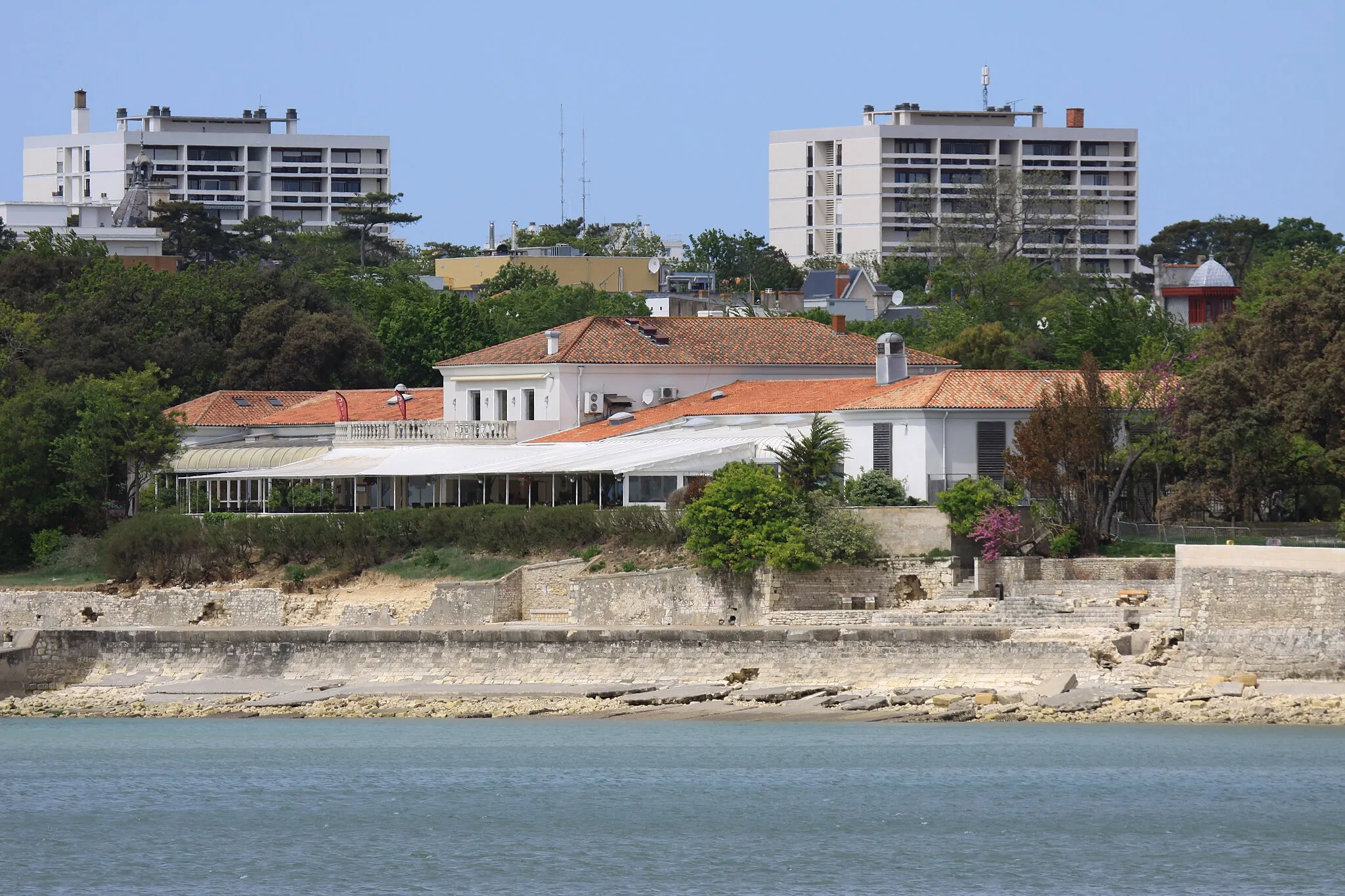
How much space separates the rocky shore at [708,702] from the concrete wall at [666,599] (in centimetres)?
307

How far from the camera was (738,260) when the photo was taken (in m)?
120

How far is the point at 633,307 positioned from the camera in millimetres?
77875

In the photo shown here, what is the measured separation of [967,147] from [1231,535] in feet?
313

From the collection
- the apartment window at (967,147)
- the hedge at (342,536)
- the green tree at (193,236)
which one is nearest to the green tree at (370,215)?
the green tree at (193,236)

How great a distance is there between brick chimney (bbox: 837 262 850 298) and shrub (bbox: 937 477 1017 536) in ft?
181

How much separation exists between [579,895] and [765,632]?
42.7 ft

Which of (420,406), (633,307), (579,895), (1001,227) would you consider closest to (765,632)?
(579,895)

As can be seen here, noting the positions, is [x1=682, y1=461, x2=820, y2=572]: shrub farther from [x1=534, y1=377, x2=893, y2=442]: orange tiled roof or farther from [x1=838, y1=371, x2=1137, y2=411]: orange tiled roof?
[x1=534, y1=377, x2=893, y2=442]: orange tiled roof

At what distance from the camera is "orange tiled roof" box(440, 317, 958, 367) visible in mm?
55906

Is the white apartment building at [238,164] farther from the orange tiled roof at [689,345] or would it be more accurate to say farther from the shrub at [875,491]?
the shrub at [875,491]

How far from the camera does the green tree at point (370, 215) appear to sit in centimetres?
12562

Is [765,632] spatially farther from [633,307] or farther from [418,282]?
[418,282]

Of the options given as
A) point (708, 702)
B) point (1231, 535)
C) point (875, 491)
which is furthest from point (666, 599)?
point (1231, 535)

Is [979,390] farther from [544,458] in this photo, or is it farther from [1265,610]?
[544,458]
